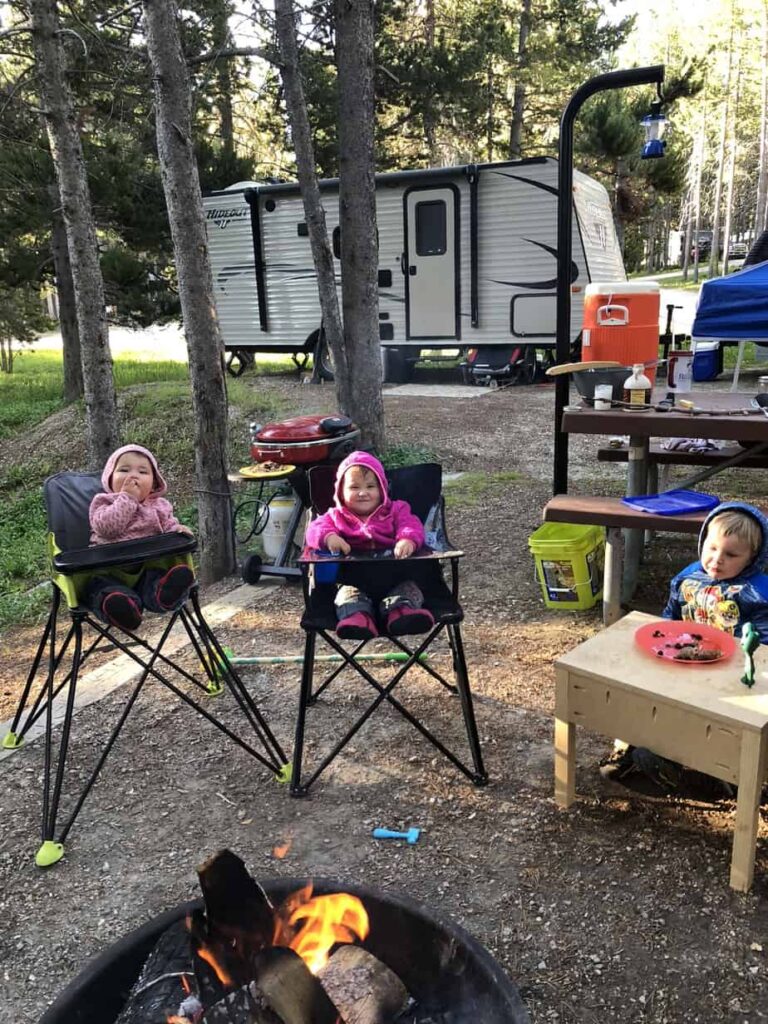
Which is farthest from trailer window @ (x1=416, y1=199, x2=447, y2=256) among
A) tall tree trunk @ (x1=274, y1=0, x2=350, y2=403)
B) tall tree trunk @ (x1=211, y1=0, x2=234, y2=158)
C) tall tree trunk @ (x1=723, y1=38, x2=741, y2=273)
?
tall tree trunk @ (x1=723, y1=38, x2=741, y2=273)

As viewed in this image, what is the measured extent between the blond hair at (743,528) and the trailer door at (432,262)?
883 cm

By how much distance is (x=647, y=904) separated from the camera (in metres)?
1.98

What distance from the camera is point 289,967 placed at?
1.40 metres

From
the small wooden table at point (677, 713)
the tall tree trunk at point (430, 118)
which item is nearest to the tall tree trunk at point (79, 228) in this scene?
the small wooden table at point (677, 713)

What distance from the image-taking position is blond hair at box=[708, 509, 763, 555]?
2514mm

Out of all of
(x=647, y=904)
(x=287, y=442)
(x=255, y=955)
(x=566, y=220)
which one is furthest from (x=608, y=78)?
(x=255, y=955)

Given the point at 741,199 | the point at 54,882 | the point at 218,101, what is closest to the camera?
the point at 54,882

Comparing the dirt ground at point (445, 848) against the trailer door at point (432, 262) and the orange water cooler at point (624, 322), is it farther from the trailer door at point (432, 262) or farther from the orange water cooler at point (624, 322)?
the trailer door at point (432, 262)

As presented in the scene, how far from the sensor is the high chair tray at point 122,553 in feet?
7.93

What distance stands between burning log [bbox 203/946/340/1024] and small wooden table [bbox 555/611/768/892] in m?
1.10

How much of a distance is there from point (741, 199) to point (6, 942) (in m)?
46.8

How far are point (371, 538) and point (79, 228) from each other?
15.5 feet

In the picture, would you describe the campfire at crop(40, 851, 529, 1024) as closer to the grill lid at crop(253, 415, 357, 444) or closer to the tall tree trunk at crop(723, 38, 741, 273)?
the grill lid at crop(253, 415, 357, 444)

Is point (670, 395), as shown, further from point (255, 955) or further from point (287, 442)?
point (255, 955)
